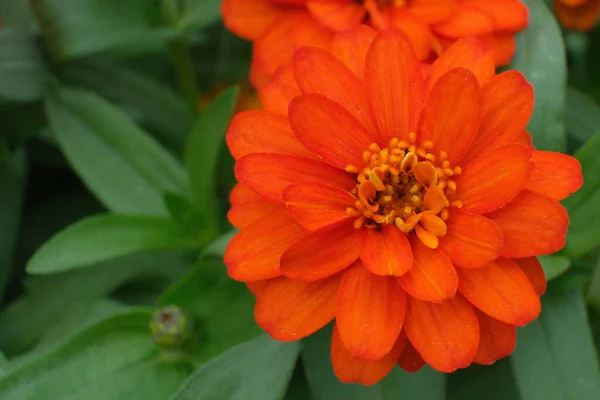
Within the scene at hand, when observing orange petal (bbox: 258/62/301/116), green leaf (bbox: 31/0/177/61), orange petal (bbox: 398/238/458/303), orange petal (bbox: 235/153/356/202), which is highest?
orange petal (bbox: 258/62/301/116)

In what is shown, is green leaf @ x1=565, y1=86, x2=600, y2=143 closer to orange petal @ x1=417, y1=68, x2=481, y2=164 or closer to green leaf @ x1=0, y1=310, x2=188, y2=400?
orange petal @ x1=417, y1=68, x2=481, y2=164

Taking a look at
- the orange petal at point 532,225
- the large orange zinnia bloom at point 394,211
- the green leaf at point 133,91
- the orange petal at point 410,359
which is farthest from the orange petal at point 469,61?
the green leaf at point 133,91

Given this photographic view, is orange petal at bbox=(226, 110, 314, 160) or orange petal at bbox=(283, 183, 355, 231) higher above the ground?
orange petal at bbox=(226, 110, 314, 160)

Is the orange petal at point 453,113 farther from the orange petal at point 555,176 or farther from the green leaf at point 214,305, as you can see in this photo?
the green leaf at point 214,305

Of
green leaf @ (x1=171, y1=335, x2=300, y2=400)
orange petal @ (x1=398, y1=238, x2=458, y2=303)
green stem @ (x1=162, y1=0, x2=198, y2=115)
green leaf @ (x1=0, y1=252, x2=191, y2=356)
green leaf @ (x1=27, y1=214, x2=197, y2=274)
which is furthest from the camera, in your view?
green stem @ (x1=162, y1=0, x2=198, y2=115)

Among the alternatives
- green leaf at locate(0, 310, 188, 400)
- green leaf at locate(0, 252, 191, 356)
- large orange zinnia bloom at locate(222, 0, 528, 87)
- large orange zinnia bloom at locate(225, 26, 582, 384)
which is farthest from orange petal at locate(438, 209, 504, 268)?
green leaf at locate(0, 252, 191, 356)

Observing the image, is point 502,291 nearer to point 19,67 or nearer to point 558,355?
point 558,355
